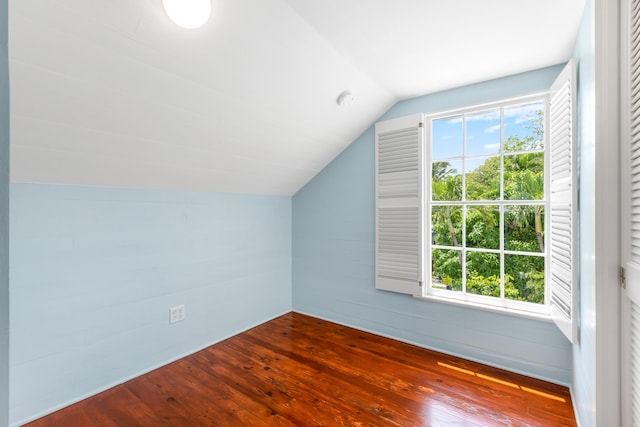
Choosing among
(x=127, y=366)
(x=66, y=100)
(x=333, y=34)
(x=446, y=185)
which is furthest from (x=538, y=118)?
(x=127, y=366)

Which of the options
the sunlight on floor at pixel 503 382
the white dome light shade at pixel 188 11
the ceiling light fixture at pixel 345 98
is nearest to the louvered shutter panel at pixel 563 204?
the sunlight on floor at pixel 503 382

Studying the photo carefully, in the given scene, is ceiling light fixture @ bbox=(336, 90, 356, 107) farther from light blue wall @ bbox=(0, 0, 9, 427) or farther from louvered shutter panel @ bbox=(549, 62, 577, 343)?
light blue wall @ bbox=(0, 0, 9, 427)

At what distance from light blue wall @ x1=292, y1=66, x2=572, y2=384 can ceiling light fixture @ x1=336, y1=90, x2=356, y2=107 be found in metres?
0.61

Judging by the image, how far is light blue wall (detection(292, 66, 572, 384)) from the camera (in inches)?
85.0

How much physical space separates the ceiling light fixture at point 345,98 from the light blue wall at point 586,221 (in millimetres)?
1416

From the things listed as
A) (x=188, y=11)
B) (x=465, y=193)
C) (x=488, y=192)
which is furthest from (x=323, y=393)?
(x=188, y=11)

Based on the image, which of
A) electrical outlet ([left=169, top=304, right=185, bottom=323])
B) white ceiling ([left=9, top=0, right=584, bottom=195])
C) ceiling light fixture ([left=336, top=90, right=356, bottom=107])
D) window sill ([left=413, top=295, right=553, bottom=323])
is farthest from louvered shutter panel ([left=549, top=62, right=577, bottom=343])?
electrical outlet ([left=169, top=304, right=185, bottom=323])

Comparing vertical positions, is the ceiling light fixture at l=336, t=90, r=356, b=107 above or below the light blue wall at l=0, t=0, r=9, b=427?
above

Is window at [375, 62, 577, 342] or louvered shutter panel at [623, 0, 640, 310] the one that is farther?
window at [375, 62, 577, 342]

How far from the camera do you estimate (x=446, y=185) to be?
9.62 feet

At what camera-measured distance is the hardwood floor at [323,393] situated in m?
1.72

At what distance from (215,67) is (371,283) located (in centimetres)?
231

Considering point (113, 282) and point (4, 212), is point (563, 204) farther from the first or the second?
point (113, 282)

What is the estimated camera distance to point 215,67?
5.54 ft
